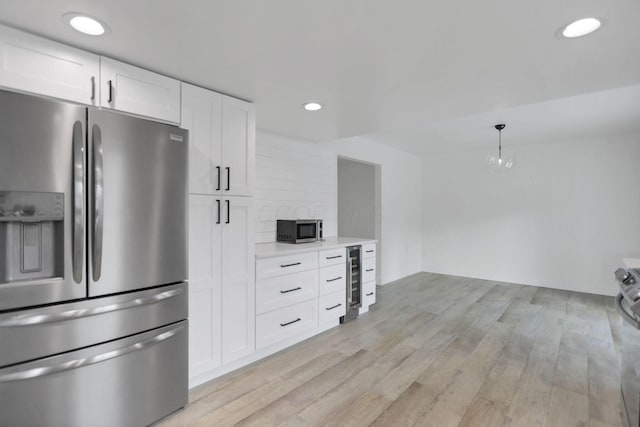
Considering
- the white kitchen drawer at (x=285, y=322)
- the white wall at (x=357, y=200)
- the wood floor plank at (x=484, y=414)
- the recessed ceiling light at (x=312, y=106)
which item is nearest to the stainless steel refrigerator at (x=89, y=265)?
the white kitchen drawer at (x=285, y=322)

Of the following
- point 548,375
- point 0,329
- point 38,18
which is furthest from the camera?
point 548,375

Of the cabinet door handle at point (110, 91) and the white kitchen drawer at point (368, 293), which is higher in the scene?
the cabinet door handle at point (110, 91)

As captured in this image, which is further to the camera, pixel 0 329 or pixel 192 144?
pixel 192 144

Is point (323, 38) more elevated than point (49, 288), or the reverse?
point (323, 38)

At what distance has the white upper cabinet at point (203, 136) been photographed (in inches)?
87.2

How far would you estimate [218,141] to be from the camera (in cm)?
237

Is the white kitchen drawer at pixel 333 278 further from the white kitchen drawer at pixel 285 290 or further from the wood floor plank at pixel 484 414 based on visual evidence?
the wood floor plank at pixel 484 414

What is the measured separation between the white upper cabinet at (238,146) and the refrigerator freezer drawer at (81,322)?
91 cm

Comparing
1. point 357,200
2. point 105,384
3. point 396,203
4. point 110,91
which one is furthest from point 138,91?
point 396,203

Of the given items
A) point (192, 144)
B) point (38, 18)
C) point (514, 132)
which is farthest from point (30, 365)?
point (514, 132)

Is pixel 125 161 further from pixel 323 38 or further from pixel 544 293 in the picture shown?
pixel 544 293

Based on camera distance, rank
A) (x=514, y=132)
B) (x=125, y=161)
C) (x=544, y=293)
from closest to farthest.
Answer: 1. (x=125, y=161)
2. (x=514, y=132)
3. (x=544, y=293)

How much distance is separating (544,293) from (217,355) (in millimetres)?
5063

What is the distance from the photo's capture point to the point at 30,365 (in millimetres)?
1435
